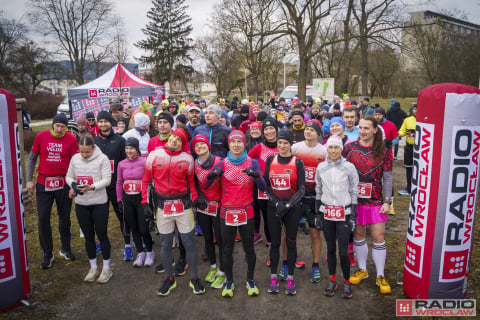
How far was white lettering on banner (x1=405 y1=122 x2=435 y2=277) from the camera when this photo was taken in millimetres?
3967

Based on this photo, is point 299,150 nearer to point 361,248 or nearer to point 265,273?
point 361,248

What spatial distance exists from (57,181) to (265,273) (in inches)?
135

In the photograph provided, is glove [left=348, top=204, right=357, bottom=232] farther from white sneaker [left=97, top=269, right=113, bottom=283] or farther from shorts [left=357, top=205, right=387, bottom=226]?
white sneaker [left=97, top=269, right=113, bottom=283]

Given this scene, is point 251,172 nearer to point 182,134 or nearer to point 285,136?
point 285,136

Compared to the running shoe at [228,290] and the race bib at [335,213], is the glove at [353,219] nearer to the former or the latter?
the race bib at [335,213]

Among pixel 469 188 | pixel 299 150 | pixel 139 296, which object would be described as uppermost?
pixel 299 150

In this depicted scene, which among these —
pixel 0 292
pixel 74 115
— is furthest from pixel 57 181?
pixel 74 115

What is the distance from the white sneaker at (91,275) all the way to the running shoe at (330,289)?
330cm

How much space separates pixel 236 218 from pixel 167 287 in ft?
4.69

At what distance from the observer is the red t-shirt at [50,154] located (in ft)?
17.1

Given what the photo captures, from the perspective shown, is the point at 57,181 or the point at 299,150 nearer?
the point at 299,150

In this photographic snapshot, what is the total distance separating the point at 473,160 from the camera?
12.7 ft

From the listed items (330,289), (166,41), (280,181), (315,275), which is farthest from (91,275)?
(166,41)

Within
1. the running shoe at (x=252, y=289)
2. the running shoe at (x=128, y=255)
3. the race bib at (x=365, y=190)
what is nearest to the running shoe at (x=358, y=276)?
the race bib at (x=365, y=190)
